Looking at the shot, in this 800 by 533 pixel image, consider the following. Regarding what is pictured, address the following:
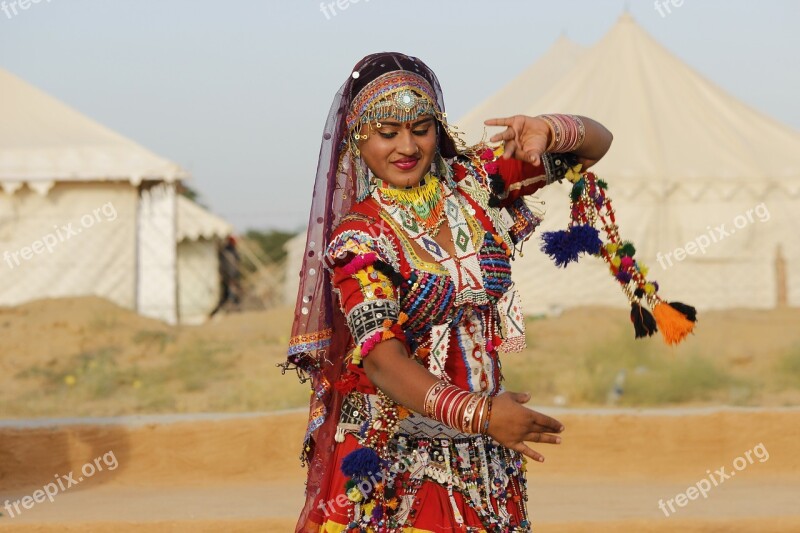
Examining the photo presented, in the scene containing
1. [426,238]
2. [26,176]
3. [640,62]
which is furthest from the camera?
[640,62]

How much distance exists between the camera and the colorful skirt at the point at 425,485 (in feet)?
10.9

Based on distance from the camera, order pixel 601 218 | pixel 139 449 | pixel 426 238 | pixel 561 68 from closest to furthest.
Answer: pixel 426 238 → pixel 601 218 → pixel 139 449 → pixel 561 68

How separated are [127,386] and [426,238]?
11.1m

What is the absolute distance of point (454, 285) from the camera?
3271mm

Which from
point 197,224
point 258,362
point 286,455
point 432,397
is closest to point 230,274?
point 197,224

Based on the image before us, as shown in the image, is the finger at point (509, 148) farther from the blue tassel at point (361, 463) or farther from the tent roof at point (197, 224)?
the tent roof at point (197, 224)

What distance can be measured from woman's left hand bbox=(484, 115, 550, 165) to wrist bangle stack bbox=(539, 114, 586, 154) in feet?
0.06

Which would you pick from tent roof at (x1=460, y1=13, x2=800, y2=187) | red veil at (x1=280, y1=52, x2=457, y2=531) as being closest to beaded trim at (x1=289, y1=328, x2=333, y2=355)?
red veil at (x1=280, y1=52, x2=457, y2=531)

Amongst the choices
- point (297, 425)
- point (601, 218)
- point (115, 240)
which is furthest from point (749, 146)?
point (601, 218)

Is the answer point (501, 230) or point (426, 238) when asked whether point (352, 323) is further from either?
point (501, 230)

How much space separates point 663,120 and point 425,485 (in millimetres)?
19289

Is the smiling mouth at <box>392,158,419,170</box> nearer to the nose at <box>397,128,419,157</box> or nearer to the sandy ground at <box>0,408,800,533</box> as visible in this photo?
the nose at <box>397,128,419,157</box>

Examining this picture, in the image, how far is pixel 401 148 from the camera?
329 centimetres

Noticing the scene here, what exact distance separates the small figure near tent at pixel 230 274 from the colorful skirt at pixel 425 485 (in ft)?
71.2
